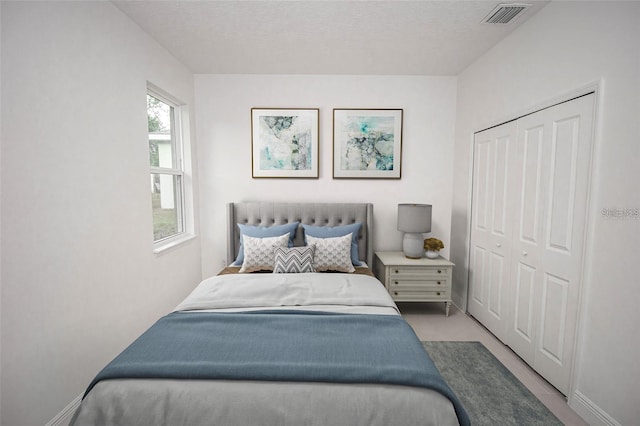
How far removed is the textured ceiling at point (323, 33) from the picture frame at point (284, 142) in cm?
49

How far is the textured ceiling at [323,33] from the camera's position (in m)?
2.11

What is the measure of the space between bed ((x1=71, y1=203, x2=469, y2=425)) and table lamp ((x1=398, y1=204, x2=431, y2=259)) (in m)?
1.29

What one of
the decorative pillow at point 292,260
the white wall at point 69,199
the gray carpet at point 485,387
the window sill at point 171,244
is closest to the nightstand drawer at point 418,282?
the gray carpet at point 485,387

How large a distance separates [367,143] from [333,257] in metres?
1.48

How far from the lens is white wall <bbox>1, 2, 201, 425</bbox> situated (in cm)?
143

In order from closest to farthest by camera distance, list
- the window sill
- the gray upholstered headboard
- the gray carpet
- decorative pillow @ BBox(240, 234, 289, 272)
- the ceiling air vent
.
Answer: the gray carpet → the ceiling air vent → the window sill → decorative pillow @ BBox(240, 234, 289, 272) → the gray upholstered headboard

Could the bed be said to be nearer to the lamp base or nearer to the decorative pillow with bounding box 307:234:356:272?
the decorative pillow with bounding box 307:234:356:272

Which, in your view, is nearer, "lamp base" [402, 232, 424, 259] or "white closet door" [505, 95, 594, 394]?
"white closet door" [505, 95, 594, 394]

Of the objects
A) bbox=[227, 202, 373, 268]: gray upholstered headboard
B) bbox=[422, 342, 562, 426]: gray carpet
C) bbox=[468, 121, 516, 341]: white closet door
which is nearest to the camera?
bbox=[422, 342, 562, 426]: gray carpet

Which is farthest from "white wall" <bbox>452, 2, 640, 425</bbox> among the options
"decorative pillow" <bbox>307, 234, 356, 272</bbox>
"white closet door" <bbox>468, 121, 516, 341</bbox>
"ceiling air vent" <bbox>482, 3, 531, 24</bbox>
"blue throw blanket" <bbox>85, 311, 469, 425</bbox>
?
"decorative pillow" <bbox>307, 234, 356, 272</bbox>

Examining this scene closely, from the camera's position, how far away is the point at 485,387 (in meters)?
2.02

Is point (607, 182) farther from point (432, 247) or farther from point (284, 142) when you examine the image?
point (284, 142)

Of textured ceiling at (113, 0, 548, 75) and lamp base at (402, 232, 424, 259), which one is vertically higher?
textured ceiling at (113, 0, 548, 75)

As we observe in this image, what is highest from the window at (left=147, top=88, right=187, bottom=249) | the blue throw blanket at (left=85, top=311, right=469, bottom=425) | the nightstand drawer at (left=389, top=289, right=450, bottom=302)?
the window at (left=147, top=88, right=187, bottom=249)
